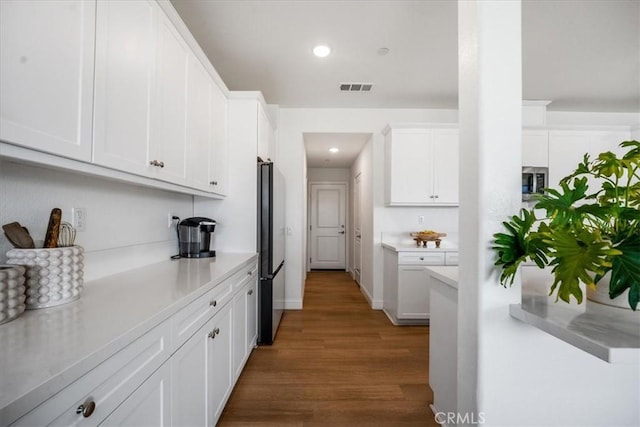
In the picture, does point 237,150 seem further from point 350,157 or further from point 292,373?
point 350,157

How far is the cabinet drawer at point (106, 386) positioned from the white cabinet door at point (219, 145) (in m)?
1.49

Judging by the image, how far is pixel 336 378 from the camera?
2037 mm

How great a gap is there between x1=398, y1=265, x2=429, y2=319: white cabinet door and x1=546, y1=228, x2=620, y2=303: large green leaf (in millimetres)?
2354

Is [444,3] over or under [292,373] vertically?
over

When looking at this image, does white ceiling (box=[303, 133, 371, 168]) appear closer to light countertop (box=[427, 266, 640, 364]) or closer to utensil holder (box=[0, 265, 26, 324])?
light countertop (box=[427, 266, 640, 364])

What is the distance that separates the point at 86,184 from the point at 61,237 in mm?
373

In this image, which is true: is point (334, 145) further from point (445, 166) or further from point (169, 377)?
point (169, 377)

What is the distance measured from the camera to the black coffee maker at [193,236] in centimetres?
212

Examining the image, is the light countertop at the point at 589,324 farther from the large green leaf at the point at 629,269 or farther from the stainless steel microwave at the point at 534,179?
the stainless steel microwave at the point at 534,179

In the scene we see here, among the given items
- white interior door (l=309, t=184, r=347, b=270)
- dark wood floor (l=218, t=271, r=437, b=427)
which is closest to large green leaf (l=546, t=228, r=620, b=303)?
dark wood floor (l=218, t=271, r=437, b=427)

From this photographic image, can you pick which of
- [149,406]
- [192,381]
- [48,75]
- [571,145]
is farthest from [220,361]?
[571,145]

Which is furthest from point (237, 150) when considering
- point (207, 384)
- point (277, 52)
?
point (207, 384)

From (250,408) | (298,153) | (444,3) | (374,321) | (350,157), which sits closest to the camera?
(250,408)

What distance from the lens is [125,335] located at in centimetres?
75
